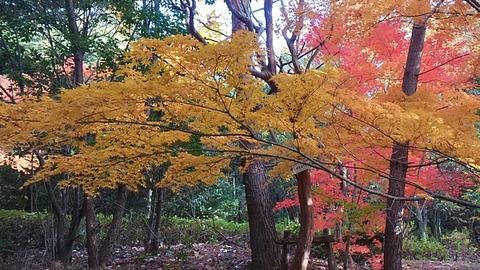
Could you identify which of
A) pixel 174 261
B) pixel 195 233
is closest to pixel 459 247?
pixel 195 233

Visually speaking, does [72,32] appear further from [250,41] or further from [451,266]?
[451,266]

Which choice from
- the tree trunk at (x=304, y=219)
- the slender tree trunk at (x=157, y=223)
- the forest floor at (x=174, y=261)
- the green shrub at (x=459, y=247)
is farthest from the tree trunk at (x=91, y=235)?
the green shrub at (x=459, y=247)

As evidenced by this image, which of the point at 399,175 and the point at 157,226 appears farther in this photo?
the point at 157,226

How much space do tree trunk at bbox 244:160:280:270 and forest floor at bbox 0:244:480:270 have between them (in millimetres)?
712

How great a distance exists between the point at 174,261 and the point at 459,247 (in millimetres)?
8240

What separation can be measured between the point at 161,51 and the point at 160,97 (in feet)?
1.28

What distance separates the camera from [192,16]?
510 cm

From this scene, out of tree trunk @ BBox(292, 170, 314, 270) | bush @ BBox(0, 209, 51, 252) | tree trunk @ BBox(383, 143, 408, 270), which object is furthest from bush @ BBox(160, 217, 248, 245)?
tree trunk @ BBox(292, 170, 314, 270)

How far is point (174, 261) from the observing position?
24.2 feet

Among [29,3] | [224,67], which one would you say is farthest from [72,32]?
[224,67]

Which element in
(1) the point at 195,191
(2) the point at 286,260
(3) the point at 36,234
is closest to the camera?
(2) the point at 286,260

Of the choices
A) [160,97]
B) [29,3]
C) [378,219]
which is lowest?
[378,219]

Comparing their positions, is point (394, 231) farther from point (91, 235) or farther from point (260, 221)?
point (91, 235)

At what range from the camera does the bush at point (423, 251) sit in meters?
10.0
